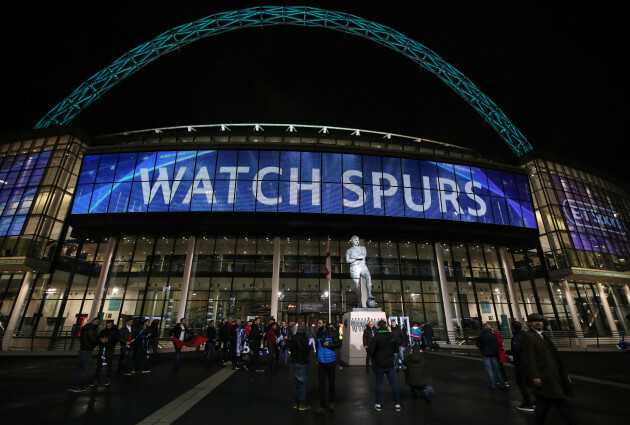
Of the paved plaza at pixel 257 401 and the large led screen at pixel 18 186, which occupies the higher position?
the large led screen at pixel 18 186

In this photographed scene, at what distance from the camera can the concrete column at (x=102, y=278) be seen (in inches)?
1145

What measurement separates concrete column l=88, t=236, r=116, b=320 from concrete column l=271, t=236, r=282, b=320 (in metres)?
16.1

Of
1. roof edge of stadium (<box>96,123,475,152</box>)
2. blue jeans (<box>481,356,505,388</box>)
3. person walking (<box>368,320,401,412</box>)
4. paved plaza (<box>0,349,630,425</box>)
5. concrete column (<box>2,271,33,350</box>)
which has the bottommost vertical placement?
paved plaza (<box>0,349,630,425</box>)

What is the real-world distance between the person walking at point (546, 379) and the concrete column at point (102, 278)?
3399 centimetres

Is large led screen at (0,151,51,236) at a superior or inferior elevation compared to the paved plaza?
superior

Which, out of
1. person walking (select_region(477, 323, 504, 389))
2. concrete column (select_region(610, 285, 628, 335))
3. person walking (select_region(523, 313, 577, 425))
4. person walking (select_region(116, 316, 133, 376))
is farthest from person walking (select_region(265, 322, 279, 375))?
concrete column (select_region(610, 285, 628, 335))

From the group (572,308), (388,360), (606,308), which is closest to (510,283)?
(572,308)

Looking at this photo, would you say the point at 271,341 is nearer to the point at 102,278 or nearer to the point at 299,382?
the point at 299,382

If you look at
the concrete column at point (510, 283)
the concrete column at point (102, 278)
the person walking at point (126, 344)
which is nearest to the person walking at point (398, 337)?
the person walking at point (126, 344)

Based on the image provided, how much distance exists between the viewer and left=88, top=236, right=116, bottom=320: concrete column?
95.4 ft

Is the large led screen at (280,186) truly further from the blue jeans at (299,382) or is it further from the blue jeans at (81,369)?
the blue jeans at (299,382)

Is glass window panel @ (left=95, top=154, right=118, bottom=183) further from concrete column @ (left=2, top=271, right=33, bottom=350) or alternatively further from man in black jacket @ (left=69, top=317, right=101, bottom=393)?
man in black jacket @ (left=69, top=317, right=101, bottom=393)

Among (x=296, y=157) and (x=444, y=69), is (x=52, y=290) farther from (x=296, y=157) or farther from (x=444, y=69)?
(x=444, y=69)

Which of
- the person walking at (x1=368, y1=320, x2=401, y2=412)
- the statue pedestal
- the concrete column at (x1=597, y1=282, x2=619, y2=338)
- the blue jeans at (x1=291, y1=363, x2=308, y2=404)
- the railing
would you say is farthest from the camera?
the concrete column at (x1=597, y1=282, x2=619, y2=338)
